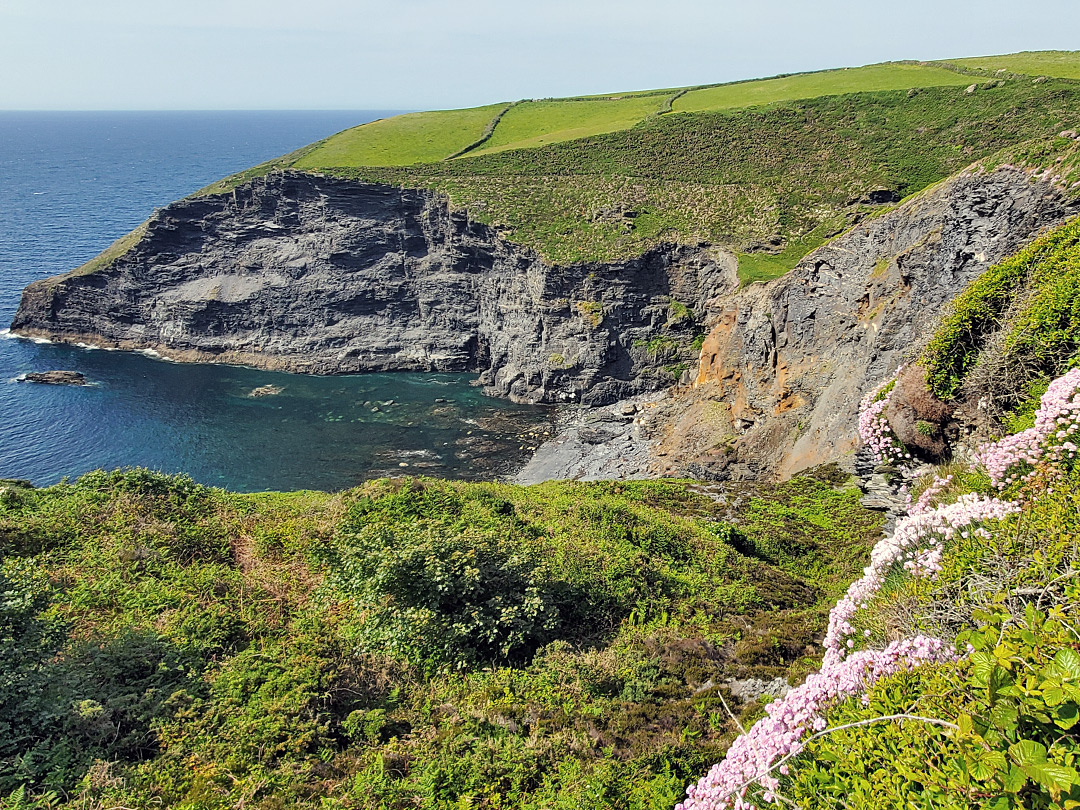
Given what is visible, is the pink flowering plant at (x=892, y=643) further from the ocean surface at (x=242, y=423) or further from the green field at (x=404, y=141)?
the green field at (x=404, y=141)

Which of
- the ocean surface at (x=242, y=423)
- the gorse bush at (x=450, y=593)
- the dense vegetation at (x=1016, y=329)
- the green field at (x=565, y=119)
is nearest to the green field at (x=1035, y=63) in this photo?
the green field at (x=565, y=119)

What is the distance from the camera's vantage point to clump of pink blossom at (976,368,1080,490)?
23.7ft

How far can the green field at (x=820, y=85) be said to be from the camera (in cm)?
7431

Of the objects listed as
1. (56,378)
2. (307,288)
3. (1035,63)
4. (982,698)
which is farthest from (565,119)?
(982,698)

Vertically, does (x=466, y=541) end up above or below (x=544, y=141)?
below

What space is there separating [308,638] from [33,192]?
18096 cm

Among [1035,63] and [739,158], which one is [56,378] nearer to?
[739,158]

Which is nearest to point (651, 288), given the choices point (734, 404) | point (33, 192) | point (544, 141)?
point (734, 404)

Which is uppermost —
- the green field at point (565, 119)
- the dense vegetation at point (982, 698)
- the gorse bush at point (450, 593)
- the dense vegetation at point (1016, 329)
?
the green field at point (565, 119)

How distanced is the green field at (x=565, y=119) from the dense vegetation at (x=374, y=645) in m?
69.0

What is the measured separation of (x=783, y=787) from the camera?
509 centimetres

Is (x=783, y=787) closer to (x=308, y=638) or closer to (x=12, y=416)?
(x=308, y=638)

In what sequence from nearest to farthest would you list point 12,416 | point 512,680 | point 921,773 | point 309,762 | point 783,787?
point 921,773 < point 783,787 < point 309,762 < point 512,680 < point 12,416

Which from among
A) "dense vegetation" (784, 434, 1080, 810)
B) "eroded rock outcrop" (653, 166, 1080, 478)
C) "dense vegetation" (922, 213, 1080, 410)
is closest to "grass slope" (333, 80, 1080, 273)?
"eroded rock outcrop" (653, 166, 1080, 478)
